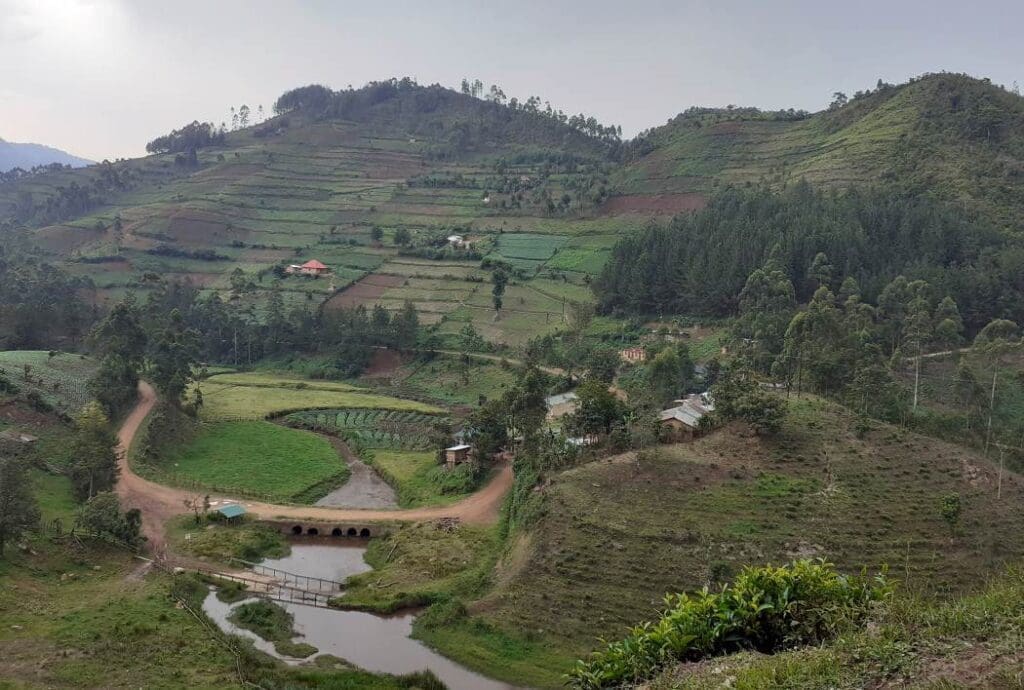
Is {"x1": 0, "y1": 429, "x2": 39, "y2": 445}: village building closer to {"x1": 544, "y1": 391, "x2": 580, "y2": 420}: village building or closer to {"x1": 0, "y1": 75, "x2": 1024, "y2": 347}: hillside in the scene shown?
{"x1": 544, "y1": 391, "x2": 580, "y2": 420}: village building

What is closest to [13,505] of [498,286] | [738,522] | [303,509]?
[303,509]

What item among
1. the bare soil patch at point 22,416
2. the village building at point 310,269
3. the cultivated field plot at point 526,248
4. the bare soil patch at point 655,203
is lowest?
the bare soil patch at point 22,416

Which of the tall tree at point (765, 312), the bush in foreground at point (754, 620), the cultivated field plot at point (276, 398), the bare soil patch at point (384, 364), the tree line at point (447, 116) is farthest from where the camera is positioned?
the tree line at point (447, 116)

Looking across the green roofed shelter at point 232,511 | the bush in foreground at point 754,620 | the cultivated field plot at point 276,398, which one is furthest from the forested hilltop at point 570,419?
the green roofed shelter at point 232,511

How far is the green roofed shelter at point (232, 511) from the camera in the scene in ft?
112

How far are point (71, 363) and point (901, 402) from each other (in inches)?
2167

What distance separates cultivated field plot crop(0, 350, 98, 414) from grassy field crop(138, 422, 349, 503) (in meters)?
7.92

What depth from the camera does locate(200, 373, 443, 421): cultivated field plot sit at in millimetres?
51344

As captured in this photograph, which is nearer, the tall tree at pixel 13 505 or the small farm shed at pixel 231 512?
the tall tree at pixel 13 505

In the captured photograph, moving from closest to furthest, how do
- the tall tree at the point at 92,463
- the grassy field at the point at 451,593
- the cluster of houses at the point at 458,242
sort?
the grassy field at the point at 451,593 < the tall tree at the point at 92,463 < the cluster of houses at the point at 458,242

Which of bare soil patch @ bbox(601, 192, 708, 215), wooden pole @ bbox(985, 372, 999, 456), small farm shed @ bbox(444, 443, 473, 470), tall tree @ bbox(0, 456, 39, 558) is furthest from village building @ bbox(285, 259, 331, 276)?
wooden pole @ bbox(985, 372, 999, 456)

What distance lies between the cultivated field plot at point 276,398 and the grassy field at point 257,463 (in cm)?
314

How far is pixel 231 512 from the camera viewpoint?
3447 centimetres

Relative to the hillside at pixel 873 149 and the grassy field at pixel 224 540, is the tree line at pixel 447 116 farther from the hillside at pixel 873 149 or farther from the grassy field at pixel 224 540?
the grassy field at pixel 224 540
